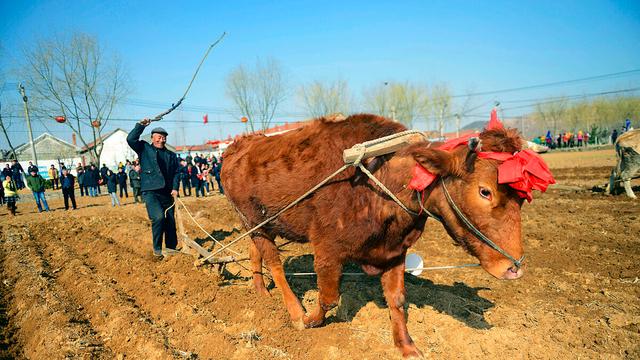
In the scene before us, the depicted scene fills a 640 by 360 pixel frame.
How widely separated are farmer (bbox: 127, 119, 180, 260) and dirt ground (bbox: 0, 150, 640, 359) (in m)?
0.60

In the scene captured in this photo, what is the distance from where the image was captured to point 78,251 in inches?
274

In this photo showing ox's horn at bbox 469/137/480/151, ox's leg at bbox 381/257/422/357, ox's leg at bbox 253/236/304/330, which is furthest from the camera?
ox's leg at bbox 253/236/304/330

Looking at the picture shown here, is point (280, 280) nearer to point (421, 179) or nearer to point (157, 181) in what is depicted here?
point (421, 179)

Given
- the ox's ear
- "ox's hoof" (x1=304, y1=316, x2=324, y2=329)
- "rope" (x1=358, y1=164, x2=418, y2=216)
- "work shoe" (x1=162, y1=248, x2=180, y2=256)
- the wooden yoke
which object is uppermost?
the wooden yoke

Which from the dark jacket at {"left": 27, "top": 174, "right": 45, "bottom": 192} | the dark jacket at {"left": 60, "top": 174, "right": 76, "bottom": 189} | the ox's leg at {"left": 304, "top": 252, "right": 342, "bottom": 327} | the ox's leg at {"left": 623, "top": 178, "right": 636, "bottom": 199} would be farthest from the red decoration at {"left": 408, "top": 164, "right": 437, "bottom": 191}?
the dark jacket at {"left": 27, "top": 174, "right": 45, "bottom": 192}

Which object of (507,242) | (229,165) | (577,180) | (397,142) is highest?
(397,142)

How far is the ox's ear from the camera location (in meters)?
2.93

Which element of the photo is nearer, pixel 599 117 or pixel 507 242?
pixel 507 242

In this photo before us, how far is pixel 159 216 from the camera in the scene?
5.88 metres

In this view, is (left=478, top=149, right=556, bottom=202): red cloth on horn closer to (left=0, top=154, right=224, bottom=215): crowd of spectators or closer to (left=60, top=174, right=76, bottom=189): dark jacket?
A: (left=0, top=154, right=224, bottom=215): crowd of spectators

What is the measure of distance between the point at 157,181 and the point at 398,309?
169 inches

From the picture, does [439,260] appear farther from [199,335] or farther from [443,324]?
[199,335]

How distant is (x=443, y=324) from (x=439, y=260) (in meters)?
2.43

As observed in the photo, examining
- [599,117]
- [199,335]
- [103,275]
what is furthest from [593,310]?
[599,117]
